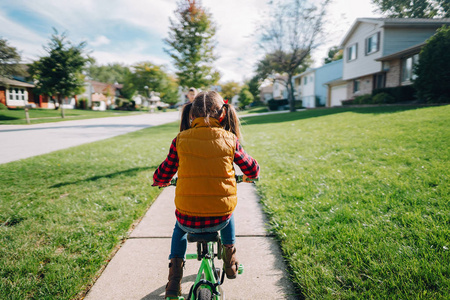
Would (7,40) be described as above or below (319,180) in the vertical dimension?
above

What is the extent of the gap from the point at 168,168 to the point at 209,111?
59 centimetres

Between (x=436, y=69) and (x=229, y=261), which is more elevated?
(x=436, y=69)

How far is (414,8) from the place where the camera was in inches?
1378

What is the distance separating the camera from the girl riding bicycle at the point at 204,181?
1.79 m

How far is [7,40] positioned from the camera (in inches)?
816

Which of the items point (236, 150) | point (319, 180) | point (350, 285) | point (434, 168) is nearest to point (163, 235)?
point (236, 150)

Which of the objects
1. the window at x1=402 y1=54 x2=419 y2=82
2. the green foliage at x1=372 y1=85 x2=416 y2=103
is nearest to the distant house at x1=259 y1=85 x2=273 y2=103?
the window at x1=402 y1=54 x2=419 y2=82

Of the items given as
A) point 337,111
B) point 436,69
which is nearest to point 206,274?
point 436,69

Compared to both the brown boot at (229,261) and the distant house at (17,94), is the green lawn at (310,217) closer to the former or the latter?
the brown boot at (229,261)

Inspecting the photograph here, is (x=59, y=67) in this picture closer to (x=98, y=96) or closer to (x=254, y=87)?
(x=98, y=96)

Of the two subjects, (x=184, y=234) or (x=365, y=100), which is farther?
(x=365, y=100)

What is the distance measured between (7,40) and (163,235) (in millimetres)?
26879

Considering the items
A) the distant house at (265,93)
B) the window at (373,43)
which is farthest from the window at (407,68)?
the distant house at (265,93)

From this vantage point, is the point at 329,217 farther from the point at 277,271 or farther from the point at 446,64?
the point at 446,64
